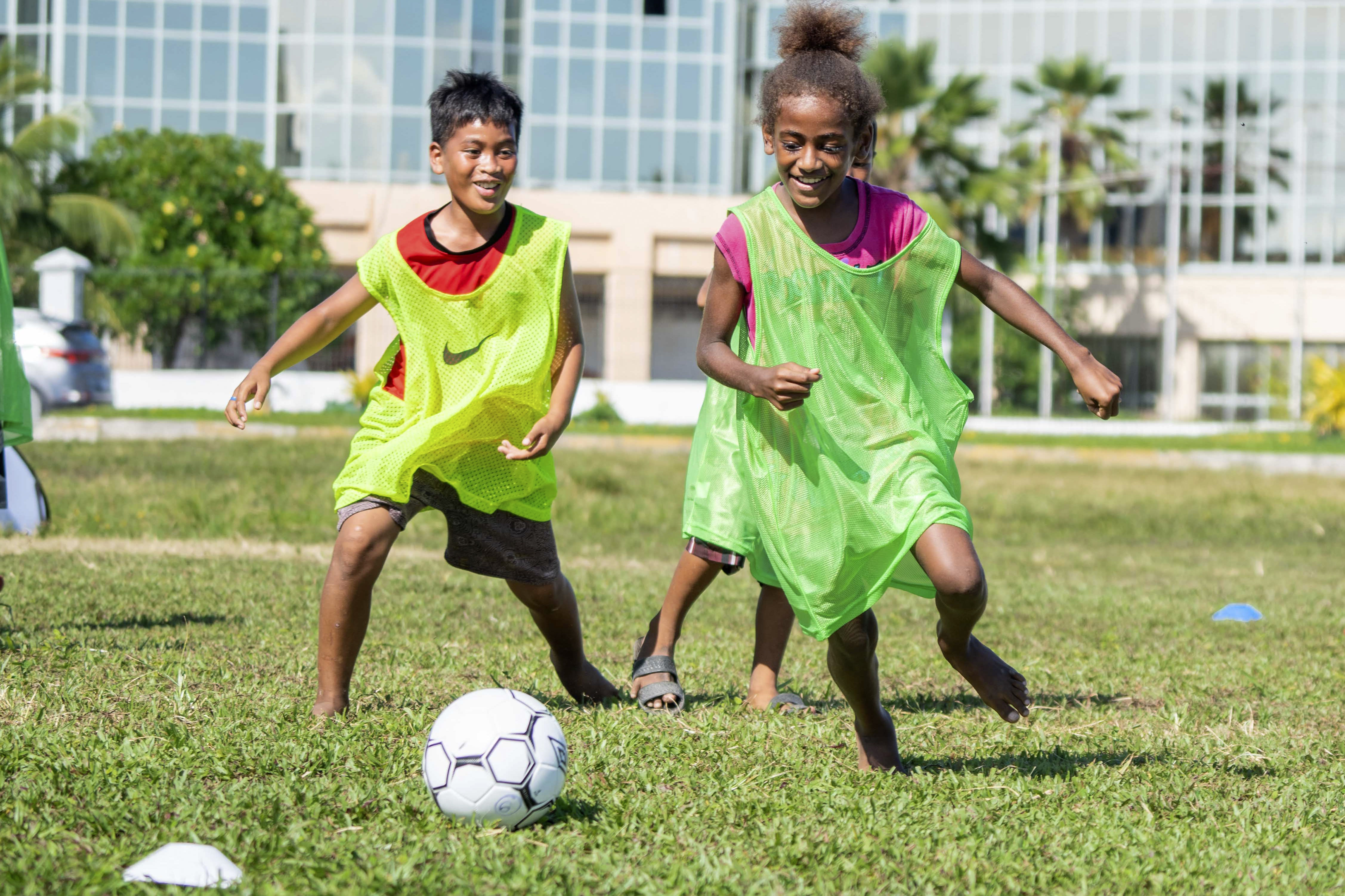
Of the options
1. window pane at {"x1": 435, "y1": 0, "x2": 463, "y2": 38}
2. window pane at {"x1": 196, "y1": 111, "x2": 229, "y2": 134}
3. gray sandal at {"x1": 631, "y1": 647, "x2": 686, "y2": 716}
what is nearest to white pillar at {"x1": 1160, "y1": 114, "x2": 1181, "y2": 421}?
window pane at {"x1": 435, "y1": 0, "x2": 463, "y2": 38}

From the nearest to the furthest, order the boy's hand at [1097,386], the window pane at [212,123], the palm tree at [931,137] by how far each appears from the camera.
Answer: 1. the boy's hand at [1097,386]
2. the palm tree at [931,137]
3. the window pane at [212,123]

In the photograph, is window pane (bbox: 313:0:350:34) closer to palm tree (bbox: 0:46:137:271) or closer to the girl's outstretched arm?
palm tree (bbox: 0:46:137:271)

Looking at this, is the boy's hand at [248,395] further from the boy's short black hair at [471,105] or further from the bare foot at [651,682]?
the bare foot at [651,682]

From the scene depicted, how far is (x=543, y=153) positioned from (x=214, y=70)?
25.4 ft

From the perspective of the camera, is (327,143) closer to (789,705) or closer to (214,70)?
(214,70)

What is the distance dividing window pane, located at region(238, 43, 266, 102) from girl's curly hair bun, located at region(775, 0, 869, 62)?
3191cm

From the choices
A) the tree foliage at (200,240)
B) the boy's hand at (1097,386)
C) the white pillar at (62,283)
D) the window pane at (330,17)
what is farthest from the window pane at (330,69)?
the boy's hand at (1097,386)

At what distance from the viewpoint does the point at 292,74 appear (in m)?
33.6

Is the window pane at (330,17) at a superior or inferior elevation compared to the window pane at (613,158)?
superior

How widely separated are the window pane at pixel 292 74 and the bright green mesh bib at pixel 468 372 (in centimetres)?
3110

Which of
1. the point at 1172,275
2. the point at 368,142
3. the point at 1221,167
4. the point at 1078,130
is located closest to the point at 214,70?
the point at 368,142

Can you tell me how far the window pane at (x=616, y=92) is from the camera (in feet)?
112

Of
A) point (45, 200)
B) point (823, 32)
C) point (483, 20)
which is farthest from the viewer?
point (483, 20)

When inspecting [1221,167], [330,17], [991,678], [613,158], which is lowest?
[991,678]
